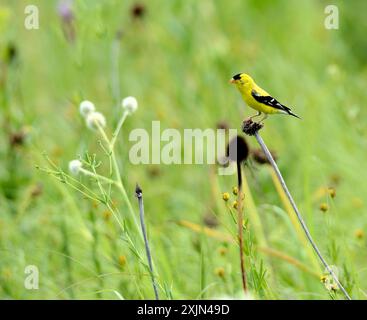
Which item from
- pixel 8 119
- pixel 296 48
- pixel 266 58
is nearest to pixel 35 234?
pixel 8 119

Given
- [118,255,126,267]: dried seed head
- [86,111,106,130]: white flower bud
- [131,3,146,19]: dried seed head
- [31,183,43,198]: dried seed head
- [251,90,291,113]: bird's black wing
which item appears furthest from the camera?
[131,3,146,19]: dried seed head

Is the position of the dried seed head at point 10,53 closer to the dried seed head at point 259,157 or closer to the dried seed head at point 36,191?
the dried seed head at point 36,191

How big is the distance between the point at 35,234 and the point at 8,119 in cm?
48

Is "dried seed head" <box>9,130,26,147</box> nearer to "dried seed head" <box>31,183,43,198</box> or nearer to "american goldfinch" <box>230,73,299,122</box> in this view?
"dried seed head" <box>31,183,43,198</box>

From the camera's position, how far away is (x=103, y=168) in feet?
10.3

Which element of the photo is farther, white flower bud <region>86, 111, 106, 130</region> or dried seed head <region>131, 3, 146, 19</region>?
dried seed head <region>131, 3, 146, 19</region>

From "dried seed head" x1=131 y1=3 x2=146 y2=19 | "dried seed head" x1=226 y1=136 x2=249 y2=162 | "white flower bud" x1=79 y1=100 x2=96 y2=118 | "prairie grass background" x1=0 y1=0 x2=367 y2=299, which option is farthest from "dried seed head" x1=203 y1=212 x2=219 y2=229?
"dried seed head" x1=131 y1=3 x2=146 y2=19

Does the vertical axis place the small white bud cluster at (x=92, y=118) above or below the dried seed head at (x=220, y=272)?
above

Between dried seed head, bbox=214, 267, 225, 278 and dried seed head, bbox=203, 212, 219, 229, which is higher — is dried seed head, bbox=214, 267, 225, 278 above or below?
below

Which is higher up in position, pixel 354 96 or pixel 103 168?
pixel 354 96

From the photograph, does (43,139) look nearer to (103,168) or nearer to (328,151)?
(103,168)

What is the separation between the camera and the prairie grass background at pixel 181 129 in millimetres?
1908

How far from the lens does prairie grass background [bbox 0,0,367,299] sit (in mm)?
1908

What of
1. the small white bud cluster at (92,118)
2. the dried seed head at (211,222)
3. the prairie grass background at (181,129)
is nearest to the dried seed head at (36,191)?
the prairie grass background at (181,129)
